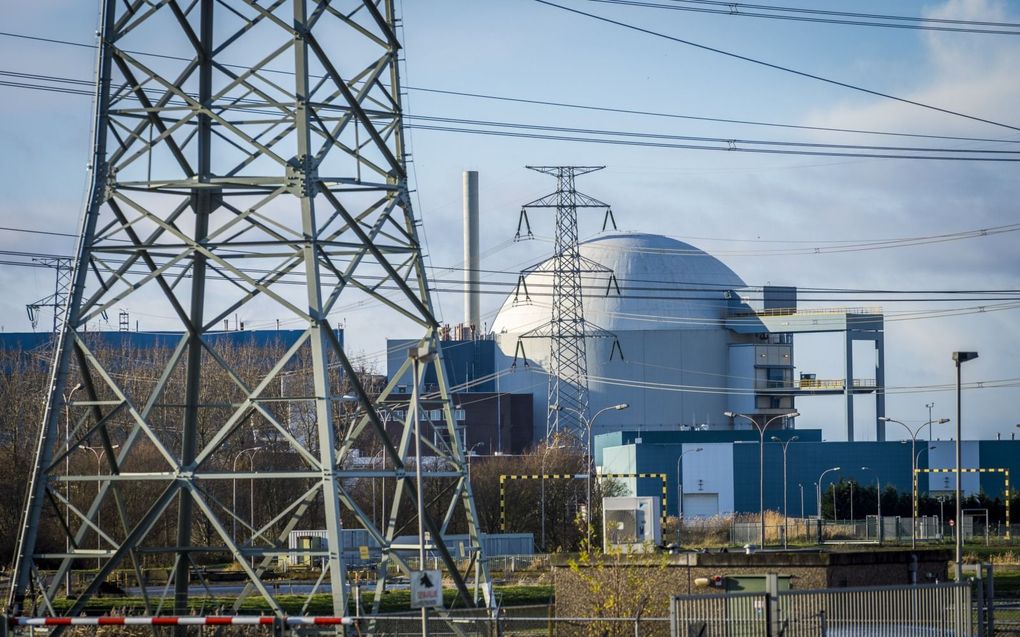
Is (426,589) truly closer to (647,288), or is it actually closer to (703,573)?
(703,573)

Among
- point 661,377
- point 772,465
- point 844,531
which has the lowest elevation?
point 844,531

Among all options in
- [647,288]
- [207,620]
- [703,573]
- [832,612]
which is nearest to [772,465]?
[647,288]

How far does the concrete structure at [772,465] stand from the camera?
92.1m

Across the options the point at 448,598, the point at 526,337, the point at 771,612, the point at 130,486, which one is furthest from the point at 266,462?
the point at 771,612

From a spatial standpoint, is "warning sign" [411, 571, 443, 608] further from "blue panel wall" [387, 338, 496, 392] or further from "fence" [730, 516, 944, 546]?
"blue panel wall" [387, 338, 496, 392]

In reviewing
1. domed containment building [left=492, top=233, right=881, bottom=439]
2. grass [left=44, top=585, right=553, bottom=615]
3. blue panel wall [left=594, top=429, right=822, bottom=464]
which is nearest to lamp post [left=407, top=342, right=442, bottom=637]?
grass [left=44, top=585, right=553, bottom=615]

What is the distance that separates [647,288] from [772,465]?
82.6 ft

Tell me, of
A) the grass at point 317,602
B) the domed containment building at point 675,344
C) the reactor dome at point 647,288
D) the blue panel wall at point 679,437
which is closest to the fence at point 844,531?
the blue panel wall at point 679,437

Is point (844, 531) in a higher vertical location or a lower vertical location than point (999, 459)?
lower

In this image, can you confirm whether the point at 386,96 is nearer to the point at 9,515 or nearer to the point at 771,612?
the point at 771,612

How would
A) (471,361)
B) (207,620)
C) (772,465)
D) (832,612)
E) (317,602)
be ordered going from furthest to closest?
(471,361) < (772,465) < (317,602) < (832,612) < (207,620)

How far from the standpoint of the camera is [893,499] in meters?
88.3

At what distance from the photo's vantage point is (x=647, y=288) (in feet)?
376

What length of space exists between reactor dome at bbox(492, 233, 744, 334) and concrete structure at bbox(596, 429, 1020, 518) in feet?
56.3
